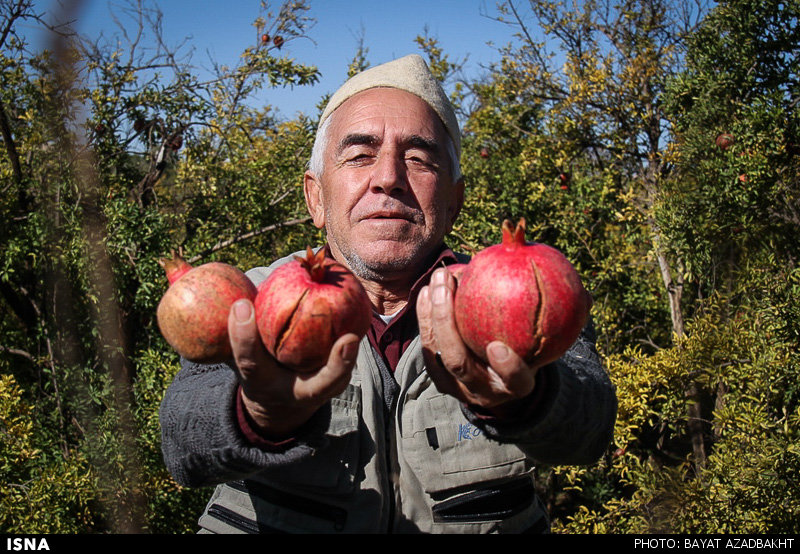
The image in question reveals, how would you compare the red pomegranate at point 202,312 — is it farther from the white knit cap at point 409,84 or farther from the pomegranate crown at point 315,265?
the white knit cap at point 409,84

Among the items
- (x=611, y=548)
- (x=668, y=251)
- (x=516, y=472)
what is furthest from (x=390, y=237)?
(x=668, y=251)

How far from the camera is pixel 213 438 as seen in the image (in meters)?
1.68

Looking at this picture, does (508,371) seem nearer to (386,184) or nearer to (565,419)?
(565,419)

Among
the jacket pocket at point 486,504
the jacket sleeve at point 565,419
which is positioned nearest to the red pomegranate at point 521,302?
the jacket sleeve at point 565,419

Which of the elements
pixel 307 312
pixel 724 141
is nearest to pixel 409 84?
pixel 307 312

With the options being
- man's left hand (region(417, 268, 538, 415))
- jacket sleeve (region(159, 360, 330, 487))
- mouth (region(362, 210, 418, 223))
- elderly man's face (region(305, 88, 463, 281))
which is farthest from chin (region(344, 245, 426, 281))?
man's left hand (region(417, 268, 538, 415))

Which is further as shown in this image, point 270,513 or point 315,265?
point 270,513

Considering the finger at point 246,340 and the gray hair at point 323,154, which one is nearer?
the finger at point 246,340

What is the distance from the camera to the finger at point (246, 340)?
1.42 m

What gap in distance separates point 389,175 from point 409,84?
47cm

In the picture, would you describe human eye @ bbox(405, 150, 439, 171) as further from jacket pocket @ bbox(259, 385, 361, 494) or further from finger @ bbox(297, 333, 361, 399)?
finger @ bbox(297, 333, 361, 399)

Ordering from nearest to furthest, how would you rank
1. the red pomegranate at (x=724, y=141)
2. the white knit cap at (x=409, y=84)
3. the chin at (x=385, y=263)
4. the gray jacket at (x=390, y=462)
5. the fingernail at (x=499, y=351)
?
the fingernail at (x=499, y=351)
the gray jacket at (x=390, y=462)
the chin at (x=385, y=263)
the white knit cap at (x=409, y=84)
the red pomegranate at (x=724, y=141)

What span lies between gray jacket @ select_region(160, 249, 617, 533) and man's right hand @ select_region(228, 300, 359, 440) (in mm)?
280

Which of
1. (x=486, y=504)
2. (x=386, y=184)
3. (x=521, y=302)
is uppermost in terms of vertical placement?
(x=386, y=184)
